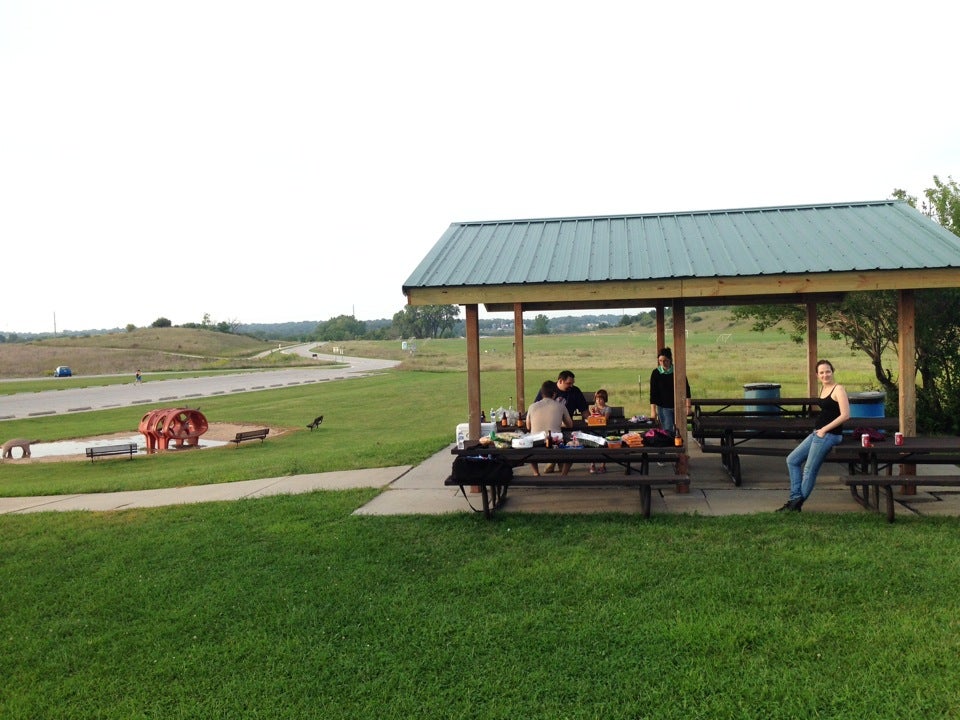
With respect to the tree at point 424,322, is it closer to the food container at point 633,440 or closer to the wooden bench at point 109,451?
the wooden bench at point 109,451

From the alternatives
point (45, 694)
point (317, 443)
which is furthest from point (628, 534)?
point (317, 443)

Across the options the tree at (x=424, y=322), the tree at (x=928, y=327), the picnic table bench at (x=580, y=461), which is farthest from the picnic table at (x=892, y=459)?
the tree at (x=424, y=322)

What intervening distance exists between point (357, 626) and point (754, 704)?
256 centimetres

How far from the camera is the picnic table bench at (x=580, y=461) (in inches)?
282

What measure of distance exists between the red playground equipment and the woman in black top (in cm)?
1785

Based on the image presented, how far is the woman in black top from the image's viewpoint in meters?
7.04

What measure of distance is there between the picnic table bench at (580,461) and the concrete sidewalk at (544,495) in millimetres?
410

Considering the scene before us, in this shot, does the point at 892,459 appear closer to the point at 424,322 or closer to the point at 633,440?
the point at 633,440

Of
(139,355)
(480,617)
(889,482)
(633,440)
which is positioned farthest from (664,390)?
(139,355)

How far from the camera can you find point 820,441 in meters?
7.14

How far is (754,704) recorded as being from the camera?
12.4 ft

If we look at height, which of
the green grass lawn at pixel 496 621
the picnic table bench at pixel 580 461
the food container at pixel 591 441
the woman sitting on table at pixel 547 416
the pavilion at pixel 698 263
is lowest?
the green grass lawn at pixel 496 621

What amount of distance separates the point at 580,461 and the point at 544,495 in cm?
128

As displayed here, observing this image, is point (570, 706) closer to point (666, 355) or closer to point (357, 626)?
point (357, 626)
